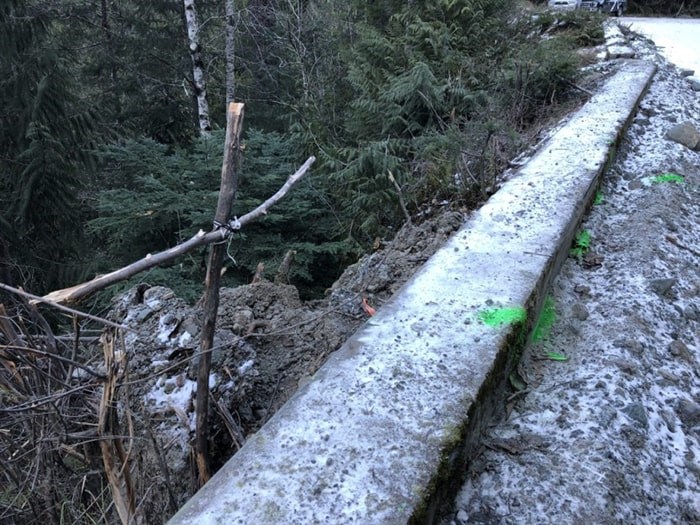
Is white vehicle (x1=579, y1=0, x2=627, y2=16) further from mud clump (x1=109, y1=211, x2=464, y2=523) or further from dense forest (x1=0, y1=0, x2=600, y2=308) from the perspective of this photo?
mud clump (x1=109, y1=211, x2=464, y2=523)

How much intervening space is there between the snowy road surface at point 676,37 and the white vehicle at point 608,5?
1.63ft

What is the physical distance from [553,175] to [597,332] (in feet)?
4.55

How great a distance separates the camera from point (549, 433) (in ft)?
5.36

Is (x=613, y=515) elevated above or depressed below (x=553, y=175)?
below

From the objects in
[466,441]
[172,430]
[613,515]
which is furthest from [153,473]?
[613,515]

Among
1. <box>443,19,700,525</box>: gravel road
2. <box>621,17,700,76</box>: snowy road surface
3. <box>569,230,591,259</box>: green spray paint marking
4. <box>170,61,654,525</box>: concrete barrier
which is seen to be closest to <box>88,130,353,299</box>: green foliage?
<box>569,230,591,259</box>: green spray paint marking

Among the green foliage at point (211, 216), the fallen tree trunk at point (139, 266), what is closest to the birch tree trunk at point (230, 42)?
the green foliage at point (211, 216)

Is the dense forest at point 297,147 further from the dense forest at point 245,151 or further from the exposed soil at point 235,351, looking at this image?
the exposed soil at point 235,351

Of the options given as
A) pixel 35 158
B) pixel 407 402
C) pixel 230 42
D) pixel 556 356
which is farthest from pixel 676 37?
pixel 35 158

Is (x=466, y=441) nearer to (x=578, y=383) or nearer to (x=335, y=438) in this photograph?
(x=335, y=438)

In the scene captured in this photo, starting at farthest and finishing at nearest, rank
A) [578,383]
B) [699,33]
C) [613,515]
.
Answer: [699,33] → [578,383] → [613,515]

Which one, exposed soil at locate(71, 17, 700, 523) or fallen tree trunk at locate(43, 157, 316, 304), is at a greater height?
fallen tree trunk at locate(43, 157, 316, 304)

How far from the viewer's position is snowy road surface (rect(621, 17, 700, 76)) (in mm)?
7059

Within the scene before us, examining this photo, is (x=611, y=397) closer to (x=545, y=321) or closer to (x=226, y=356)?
(x=545, y=321)
